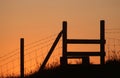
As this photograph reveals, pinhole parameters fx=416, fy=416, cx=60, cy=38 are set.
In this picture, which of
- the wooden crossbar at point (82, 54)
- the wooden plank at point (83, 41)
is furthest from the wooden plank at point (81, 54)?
the wooden plank at point (83, 41)

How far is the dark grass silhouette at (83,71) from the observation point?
1428 cm

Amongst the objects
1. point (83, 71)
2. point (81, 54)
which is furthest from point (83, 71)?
point (81, 54)

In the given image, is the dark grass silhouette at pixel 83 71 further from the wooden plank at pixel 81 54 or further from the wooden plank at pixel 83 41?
the wooden plank at pixel 83 41

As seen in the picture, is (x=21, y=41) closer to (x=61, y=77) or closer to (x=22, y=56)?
(x=22, y=56)

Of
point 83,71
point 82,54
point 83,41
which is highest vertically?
point 83,41

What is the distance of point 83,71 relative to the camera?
14844 millimetres

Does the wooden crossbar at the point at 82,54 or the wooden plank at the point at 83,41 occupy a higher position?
the wooden plank at the point at 83,41

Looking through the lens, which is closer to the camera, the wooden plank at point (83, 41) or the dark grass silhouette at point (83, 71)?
the dark grass silhouette at point (83, 71)

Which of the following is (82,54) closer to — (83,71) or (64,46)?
(64,46)

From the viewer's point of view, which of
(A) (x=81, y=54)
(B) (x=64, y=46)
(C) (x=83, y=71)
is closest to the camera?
(C) (x=83, y=71)

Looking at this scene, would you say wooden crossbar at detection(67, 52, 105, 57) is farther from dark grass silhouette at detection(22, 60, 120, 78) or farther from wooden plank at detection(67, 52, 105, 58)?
dark grass silhouette at detection(22, 60, 120, 78)

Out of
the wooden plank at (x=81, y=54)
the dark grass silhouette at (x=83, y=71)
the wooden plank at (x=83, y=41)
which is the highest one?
the wooden plank at (x=83, y=41)

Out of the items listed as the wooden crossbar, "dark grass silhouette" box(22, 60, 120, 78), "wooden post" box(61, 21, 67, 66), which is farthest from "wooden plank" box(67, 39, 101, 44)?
"dark grass silhouette" box(22, 60, 120, 78)

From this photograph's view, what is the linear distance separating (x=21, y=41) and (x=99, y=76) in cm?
390
